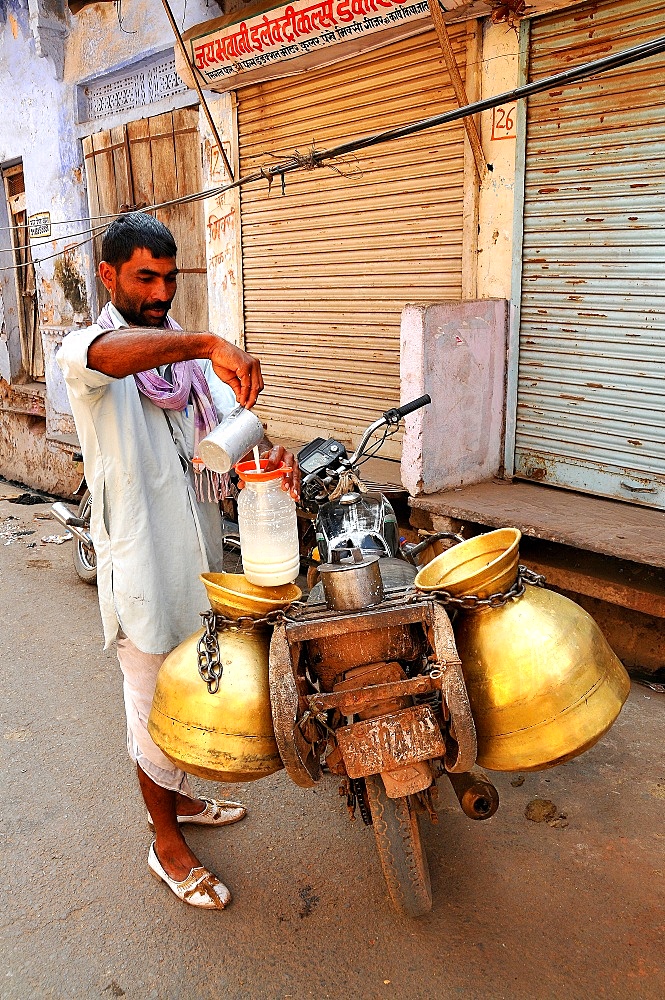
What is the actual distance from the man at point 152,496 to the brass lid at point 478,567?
0.44 metres

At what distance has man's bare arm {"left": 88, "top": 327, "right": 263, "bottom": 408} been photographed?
1.95 metres

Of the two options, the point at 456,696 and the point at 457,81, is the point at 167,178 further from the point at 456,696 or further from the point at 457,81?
the point at 456,696

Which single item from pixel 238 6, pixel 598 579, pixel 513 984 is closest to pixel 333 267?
pixel 238 6

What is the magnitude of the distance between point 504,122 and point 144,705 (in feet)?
11.8

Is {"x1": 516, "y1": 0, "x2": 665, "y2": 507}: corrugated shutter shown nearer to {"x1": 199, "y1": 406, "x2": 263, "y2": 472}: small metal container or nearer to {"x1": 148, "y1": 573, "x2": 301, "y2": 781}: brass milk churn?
{"x1": 199, "y1": 406, "x2": 263, "y2": 472}: small metal container

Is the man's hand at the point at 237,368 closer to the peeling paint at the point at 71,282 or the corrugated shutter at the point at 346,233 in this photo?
the corrugated shutter at the point at 346,233

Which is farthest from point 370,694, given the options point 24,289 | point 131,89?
point 24,289

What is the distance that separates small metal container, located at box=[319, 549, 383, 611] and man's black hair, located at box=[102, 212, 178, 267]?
3.49ft

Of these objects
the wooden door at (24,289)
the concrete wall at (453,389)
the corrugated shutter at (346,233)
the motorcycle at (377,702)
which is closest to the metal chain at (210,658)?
the motorcycle at (377,702)

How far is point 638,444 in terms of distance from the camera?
4.15 meters

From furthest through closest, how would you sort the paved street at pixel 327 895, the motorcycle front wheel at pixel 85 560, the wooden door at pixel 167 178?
1. the wooden door at pixel 167 178
2. the motorcycle front wheel at pixel 85 560
3. the paved street at pixel 327 895

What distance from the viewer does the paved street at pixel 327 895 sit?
7.34ft

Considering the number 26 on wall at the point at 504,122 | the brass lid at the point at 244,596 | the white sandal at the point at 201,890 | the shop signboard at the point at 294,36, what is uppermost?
the shop signboard at the point at 294,36

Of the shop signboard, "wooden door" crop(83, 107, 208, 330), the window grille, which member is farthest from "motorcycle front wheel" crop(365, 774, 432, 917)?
the window grille
